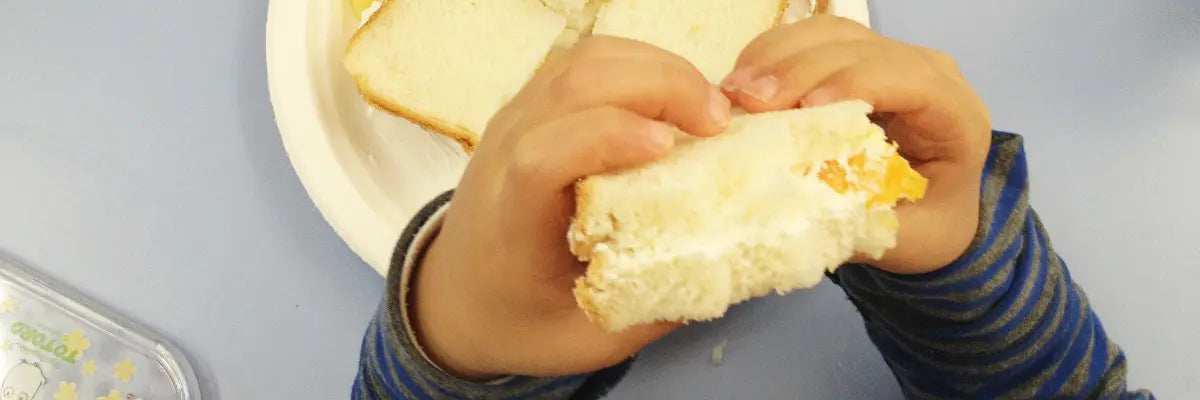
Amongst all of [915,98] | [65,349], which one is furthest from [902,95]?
[65,349]

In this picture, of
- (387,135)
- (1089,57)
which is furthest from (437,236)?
(1089,57)

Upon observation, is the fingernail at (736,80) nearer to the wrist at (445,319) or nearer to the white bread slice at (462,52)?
the wrist at (445,319)

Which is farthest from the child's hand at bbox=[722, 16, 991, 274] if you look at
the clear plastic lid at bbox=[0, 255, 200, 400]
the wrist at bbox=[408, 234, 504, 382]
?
the clear plastic lid at bbox=[0, 255, 200, 400]

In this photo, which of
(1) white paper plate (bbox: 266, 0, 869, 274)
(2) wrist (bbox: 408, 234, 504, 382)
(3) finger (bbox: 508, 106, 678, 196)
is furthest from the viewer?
(1) white paper plate (bbox: 266, 0, 869, 274)

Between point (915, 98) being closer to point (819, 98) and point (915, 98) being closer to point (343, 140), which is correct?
point (819, 98)

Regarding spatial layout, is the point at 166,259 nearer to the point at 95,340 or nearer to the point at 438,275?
the point at 95,340

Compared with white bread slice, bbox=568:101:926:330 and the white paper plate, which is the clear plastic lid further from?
white bread slice, bbox=568:101:926:330

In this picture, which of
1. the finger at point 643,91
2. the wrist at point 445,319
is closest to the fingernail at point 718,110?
the finger at point 643,91
